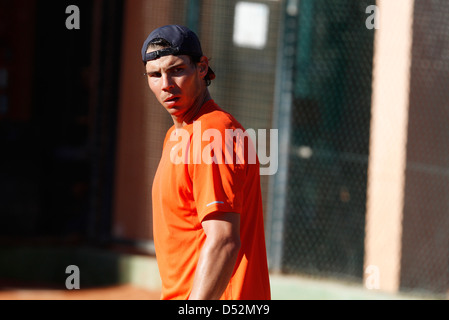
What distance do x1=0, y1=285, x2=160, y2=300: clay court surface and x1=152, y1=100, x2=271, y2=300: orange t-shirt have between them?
521 centimetres

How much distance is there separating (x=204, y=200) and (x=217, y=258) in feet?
0.57

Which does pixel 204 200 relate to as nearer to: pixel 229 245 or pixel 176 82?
pixel 229 245

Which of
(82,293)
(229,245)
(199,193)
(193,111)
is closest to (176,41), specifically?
(193,111)

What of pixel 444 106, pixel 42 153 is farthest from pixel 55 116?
pixel 444 106

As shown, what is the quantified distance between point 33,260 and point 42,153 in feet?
5.92

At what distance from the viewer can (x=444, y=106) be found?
22.0 ft

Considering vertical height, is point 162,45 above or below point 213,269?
above

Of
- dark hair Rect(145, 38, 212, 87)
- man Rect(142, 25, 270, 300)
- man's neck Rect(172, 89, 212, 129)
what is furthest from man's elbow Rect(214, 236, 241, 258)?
dark hair Rect(145, 38, 212, 87)

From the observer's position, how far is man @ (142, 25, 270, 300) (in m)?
1.97

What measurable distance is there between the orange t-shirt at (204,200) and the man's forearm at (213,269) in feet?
0.34

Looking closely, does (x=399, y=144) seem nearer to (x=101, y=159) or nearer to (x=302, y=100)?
(x=302, y=100)

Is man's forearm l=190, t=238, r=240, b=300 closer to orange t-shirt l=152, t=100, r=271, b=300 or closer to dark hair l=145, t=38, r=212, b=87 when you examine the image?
orange t-shirt l=152, t=100, r=271, b=300

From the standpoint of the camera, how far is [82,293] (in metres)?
7.73
